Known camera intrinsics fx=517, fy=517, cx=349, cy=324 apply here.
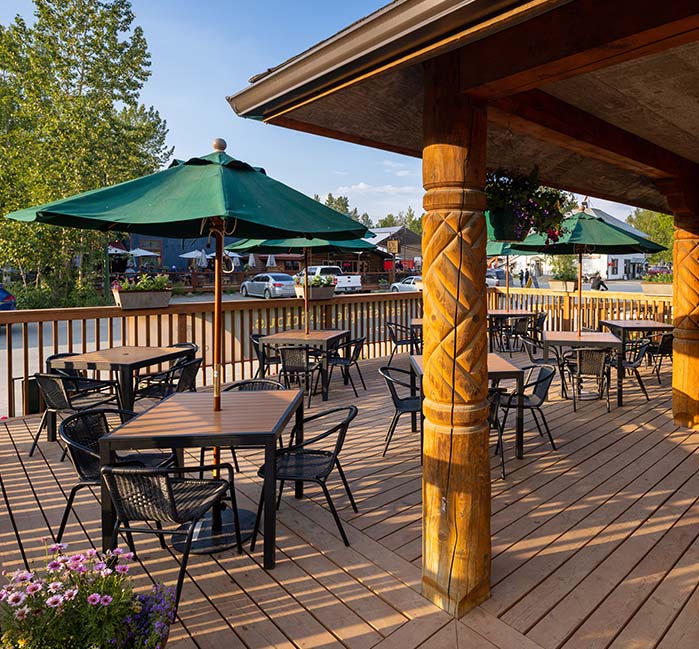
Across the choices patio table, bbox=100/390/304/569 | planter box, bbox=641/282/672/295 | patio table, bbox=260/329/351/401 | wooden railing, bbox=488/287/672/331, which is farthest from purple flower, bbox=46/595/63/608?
planter box, bbox=641/282/672/295

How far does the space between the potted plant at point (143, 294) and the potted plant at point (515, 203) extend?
4.55m

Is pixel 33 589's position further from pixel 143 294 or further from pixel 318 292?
pixel 318 292

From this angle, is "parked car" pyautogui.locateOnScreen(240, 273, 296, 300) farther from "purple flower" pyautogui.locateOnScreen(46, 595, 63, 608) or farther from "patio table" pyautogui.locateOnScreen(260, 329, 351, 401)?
"purple flower" pyautogui.locateOnScreen(46, 595, 63, 608)

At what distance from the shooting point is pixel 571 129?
2820 millimetres

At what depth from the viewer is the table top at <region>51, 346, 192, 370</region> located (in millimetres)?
4414

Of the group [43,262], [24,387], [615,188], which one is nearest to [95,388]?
[24,387]

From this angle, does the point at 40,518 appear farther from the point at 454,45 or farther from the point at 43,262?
the point at 43,262

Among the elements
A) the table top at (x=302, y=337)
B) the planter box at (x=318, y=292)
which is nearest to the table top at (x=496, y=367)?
the table top at (x=302, y=337)

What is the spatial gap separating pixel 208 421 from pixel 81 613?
1.28 metres

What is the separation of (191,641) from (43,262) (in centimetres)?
1640

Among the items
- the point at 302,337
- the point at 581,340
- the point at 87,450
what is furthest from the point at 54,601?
the point at 581,340

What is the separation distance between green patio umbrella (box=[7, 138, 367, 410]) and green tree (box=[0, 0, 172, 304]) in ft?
43.8

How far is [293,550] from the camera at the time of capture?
2.73 metres

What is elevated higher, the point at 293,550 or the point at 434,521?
the point at 434,521
